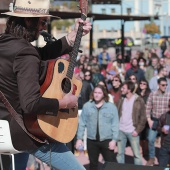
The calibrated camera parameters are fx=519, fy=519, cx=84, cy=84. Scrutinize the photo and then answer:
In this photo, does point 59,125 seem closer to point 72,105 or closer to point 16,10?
point 72,105

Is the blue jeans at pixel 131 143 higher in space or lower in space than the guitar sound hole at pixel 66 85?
lower

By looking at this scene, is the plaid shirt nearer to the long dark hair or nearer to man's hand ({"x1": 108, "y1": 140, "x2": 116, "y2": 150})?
man's hand ({"x1": 108, "y1": 140, "x2": 116, "y2": 150})

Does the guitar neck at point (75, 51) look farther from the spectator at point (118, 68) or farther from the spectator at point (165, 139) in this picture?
the spectator at point (118, 68)

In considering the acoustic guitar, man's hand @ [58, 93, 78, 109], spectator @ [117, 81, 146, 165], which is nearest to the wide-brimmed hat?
the acoustic guitar

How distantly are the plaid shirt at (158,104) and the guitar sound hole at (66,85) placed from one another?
5.00 m

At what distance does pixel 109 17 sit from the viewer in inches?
673

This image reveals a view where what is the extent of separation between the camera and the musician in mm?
3076

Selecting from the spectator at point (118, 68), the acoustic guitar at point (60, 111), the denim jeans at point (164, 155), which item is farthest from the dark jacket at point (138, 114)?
the spectator at point (118, 68)

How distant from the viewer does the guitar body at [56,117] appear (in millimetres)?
3197

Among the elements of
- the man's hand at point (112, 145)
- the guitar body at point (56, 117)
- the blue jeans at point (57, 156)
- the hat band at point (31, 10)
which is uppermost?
the hat band at point (31, 10)

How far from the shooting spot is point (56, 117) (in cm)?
329

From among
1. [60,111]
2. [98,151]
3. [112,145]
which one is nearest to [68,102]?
[60,111]

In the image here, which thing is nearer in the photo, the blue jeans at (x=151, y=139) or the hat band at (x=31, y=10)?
the hat band at (x=31, y=10)

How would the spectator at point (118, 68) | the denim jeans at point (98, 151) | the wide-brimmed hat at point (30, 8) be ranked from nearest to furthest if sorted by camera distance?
the wide-brimmed hat at point (30, 8), the denim jeans at point (98, 151), the spectator at point (118, 68)
